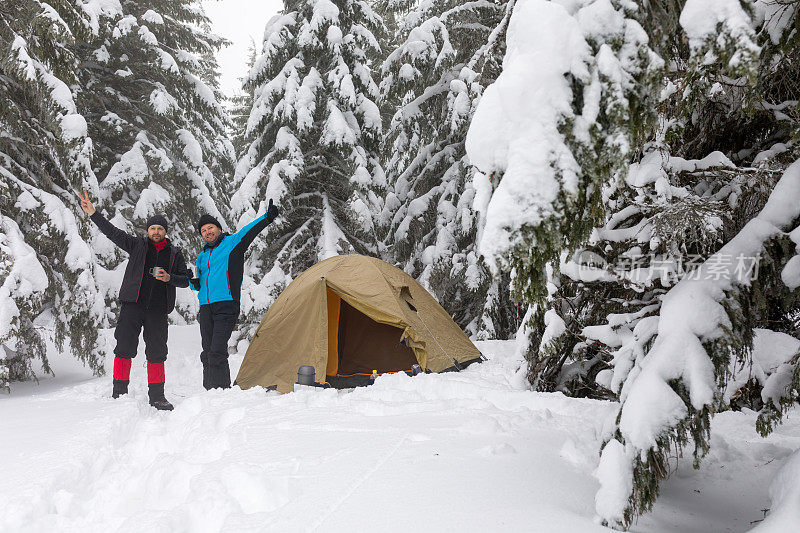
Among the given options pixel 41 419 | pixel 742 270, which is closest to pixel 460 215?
pixel 41 419

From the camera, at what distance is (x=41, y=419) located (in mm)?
4340

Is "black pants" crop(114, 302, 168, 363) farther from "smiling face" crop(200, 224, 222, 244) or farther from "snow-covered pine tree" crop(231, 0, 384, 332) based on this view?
"snow-covered pine tree" crop(231, 0, 384, 332)

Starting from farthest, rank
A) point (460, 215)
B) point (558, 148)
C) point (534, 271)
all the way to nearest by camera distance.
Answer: point (460, 215)
point (534, 271)
point (558, 148)

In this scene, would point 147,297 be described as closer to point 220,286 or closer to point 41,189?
point 220,286

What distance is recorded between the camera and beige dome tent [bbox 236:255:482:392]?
6043 millimetres

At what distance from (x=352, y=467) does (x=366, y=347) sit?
4.44 metres

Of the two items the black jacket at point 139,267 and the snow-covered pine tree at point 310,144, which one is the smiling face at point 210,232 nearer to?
the black jacket at point 139,267

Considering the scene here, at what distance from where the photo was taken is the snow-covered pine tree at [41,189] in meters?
5.63

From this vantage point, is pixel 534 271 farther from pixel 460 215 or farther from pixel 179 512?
pixel 460 215

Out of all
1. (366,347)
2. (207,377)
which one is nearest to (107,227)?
(207,377)

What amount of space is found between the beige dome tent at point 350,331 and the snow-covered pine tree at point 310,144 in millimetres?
3293

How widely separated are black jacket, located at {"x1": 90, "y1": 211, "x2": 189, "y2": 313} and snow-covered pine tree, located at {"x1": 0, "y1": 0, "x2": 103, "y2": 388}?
3.23 ft

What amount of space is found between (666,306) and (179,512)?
7.74 feet

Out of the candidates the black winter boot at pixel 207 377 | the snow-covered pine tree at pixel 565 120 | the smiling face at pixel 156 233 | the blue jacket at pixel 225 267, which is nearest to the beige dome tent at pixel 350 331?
the black winter boot at pixel 207 377
